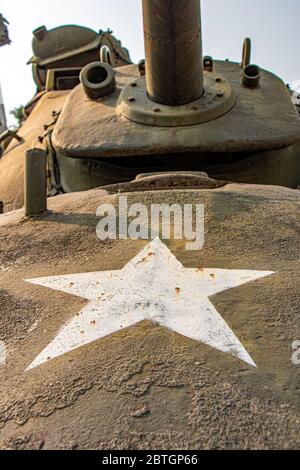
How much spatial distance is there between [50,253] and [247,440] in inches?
55.3

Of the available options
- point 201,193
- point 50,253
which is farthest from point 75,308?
point 201,193

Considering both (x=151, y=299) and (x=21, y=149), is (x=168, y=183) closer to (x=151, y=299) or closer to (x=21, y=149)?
(x=151, y=299)

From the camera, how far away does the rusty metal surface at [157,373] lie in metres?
1.39

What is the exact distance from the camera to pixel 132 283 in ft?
6.85

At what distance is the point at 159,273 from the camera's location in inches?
84.8

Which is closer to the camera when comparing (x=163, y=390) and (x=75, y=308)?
(x=163, y=390)

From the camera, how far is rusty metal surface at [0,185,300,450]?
1.39 meters

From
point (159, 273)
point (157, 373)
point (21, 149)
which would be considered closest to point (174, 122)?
point (159, 273)

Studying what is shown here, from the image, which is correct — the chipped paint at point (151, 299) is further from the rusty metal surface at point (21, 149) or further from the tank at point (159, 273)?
the rusty metal surface at point (21, 149)
